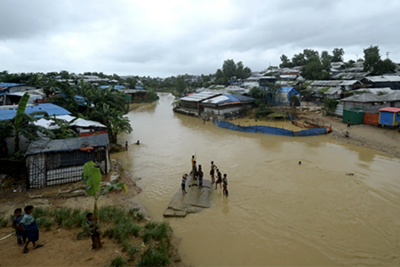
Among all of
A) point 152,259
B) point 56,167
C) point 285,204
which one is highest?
point 56,167

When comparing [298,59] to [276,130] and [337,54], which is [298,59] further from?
[276,130]

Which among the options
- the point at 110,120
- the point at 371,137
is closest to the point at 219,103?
Result: the point at 110,120

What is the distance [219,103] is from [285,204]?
22334 millimetres

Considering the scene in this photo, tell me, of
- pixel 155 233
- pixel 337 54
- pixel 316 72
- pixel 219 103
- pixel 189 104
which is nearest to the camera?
pixel 155 233

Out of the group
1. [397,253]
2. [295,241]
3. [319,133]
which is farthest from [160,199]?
[319,133]

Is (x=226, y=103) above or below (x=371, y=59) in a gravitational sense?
below

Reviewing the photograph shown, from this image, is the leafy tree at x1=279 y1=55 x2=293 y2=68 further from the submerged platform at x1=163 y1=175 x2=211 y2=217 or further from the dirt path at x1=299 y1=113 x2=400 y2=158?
the submerged platform at x1=163 y1=175 x2=211 y2=217

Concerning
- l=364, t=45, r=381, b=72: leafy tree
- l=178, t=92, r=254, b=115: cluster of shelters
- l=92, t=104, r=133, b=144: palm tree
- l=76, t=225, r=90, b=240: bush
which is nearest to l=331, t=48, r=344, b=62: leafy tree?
l=364, t=45, r=381, b=72: leafy tree

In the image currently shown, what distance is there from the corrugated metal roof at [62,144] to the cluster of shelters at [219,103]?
2121cm

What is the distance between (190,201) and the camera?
33.5 ft

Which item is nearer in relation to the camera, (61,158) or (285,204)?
(285,204)

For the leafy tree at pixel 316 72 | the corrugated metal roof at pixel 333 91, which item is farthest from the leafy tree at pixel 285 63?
the corrugated metal roof at pixel 333 91

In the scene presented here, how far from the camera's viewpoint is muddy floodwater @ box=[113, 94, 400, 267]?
292 inches

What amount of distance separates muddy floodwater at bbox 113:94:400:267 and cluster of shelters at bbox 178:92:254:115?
43.4 ft
